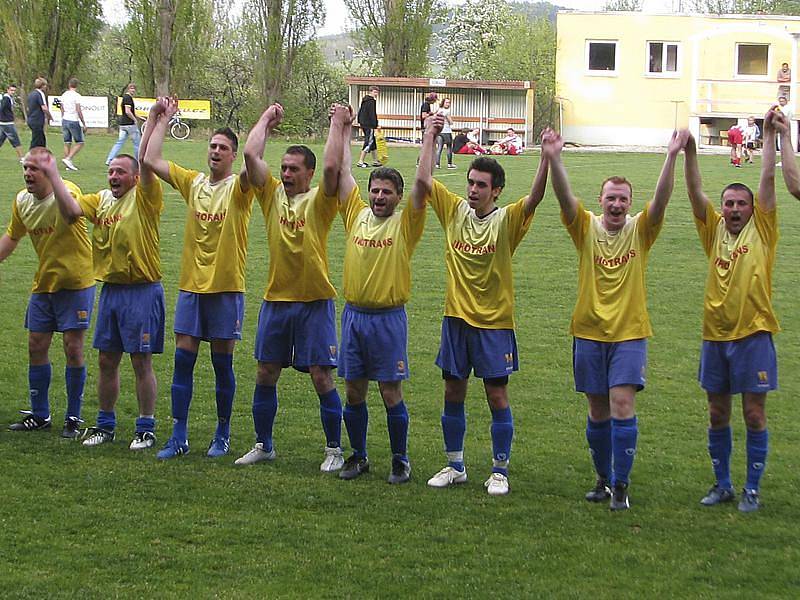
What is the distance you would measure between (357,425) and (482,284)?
4.04ft

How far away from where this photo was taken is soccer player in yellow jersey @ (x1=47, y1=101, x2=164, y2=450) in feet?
25.7

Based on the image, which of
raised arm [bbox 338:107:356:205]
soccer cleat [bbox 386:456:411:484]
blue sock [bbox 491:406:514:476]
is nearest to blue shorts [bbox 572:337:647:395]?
blue sock [bbox 491:406:514:476]

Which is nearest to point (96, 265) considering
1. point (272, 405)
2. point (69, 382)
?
point (69, 382)

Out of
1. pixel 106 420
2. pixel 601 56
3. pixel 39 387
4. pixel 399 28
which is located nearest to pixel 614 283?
pixel 106 420

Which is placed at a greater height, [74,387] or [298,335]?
[298,335]

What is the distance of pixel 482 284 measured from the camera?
23.1 ft

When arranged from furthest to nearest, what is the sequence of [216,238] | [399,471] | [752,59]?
[752,59] → [216,238] → [399,471]

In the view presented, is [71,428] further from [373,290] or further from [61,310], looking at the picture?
[373,290]

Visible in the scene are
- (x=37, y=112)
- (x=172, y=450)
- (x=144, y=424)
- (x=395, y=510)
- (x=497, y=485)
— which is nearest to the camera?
(x=395, y=510)

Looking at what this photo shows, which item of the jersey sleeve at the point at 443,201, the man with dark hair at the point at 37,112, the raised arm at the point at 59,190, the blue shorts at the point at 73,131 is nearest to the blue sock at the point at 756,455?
the jersey sleeve at the point at 443,201

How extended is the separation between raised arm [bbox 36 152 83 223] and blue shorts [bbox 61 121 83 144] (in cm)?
1657

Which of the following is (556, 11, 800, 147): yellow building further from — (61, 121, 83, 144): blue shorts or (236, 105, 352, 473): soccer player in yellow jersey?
(236, 105, 352, 473): soccer player in yellow jersey

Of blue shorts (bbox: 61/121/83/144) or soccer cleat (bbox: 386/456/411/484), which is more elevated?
blue shorts (bbox: 61/121/83/144)

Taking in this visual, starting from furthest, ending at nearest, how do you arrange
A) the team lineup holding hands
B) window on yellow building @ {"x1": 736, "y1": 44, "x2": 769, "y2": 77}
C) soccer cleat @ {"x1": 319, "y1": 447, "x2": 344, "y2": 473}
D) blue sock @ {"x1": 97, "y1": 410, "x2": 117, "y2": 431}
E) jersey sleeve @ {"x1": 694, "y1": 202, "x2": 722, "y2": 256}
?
window on yellow building @ {"x1": 736, "y1": 44, "x2": 769, "y2": 77} → blue sock @ {"x1": 97, "y1": 410, "x2": 117, "y2": 431} → soccer cleat @ {"x1": 319, "y1": 447, "x2": 344, "y2": 473} → jersey sleeve @ {"x1": 694, "y1": 202, "x2": 722, "y2": 256} → the team lineup holding hands
